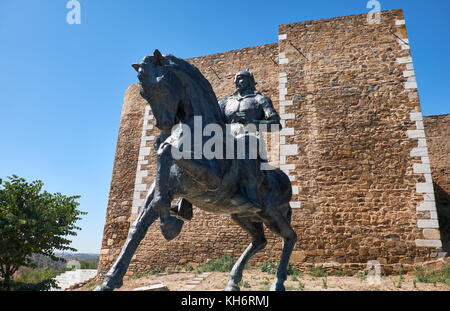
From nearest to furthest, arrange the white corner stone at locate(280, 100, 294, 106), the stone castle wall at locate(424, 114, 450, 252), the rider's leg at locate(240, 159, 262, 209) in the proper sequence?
the rider's leg at locate(240, 159, 262, 209) → the white corner stone at locate(280, 100, 294, 106) → the stone castle wall at locate(424, 114, 450, 252)

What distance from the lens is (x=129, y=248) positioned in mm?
2439

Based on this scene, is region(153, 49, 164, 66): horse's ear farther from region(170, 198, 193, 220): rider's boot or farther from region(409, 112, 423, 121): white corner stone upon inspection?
region(409, 112, 423, 121): white corner stone

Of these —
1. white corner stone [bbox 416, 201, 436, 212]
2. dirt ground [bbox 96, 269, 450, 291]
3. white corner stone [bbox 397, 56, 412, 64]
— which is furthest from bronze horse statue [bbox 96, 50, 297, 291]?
white corner stone [bbox 397, 56, 412, 64]

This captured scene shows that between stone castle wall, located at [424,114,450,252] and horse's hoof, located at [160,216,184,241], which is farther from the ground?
stone castle wall, located at [424,114,450,252]

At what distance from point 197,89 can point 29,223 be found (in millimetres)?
6579

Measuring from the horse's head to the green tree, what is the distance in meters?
6.19

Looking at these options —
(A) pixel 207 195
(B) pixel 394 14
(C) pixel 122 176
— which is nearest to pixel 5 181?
(C) pixel 122 176

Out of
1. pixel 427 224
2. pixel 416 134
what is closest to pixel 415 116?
pixel 416 134

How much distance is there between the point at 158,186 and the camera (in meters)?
2.48

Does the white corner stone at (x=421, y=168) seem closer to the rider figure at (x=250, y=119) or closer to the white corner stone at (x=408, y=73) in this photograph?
the white corner stone at (x=408, y=73)

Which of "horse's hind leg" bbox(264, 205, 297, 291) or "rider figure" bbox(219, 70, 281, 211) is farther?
"horse's hind leg" bbox(264, 205, 297, 291)

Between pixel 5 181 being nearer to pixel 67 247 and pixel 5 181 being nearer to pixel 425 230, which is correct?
pixel 67 247

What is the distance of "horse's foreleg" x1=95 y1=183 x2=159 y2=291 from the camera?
227cm

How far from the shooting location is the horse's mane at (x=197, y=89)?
2824 millimetres
